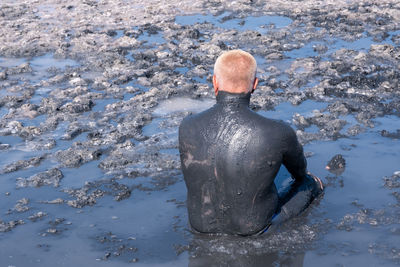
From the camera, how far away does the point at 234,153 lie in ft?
12.0

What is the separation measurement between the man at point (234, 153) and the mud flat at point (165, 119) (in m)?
0.25

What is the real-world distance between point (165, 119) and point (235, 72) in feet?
8.82

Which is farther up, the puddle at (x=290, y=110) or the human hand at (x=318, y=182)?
the human hand at (x=318, y=182)

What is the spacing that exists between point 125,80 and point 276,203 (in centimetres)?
375

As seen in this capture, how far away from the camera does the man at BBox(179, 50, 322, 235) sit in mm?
3629

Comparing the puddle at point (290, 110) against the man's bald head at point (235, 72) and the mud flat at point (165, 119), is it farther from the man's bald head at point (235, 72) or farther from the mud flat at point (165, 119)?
the man's bald head at point (235, 72)

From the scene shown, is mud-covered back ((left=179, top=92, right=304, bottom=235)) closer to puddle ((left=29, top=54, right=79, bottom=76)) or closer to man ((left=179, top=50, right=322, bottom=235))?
man ((left=179, top=50, right=322, bottom=235))

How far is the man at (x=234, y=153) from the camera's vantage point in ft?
11.9

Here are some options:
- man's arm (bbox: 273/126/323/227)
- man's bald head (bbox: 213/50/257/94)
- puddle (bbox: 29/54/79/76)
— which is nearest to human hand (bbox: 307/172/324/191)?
man's arm (bbox: 273/126/323/227)

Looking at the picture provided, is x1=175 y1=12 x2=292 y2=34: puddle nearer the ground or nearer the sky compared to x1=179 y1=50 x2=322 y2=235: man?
nearer the ground

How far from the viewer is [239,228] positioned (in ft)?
12.7

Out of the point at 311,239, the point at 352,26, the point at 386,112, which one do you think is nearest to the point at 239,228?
the point at 311,239

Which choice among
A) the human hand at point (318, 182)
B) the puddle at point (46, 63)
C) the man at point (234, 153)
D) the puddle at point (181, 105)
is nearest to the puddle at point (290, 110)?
the puddle at point (181, 105)

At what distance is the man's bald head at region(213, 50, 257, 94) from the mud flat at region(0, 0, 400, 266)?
109 centimetres
